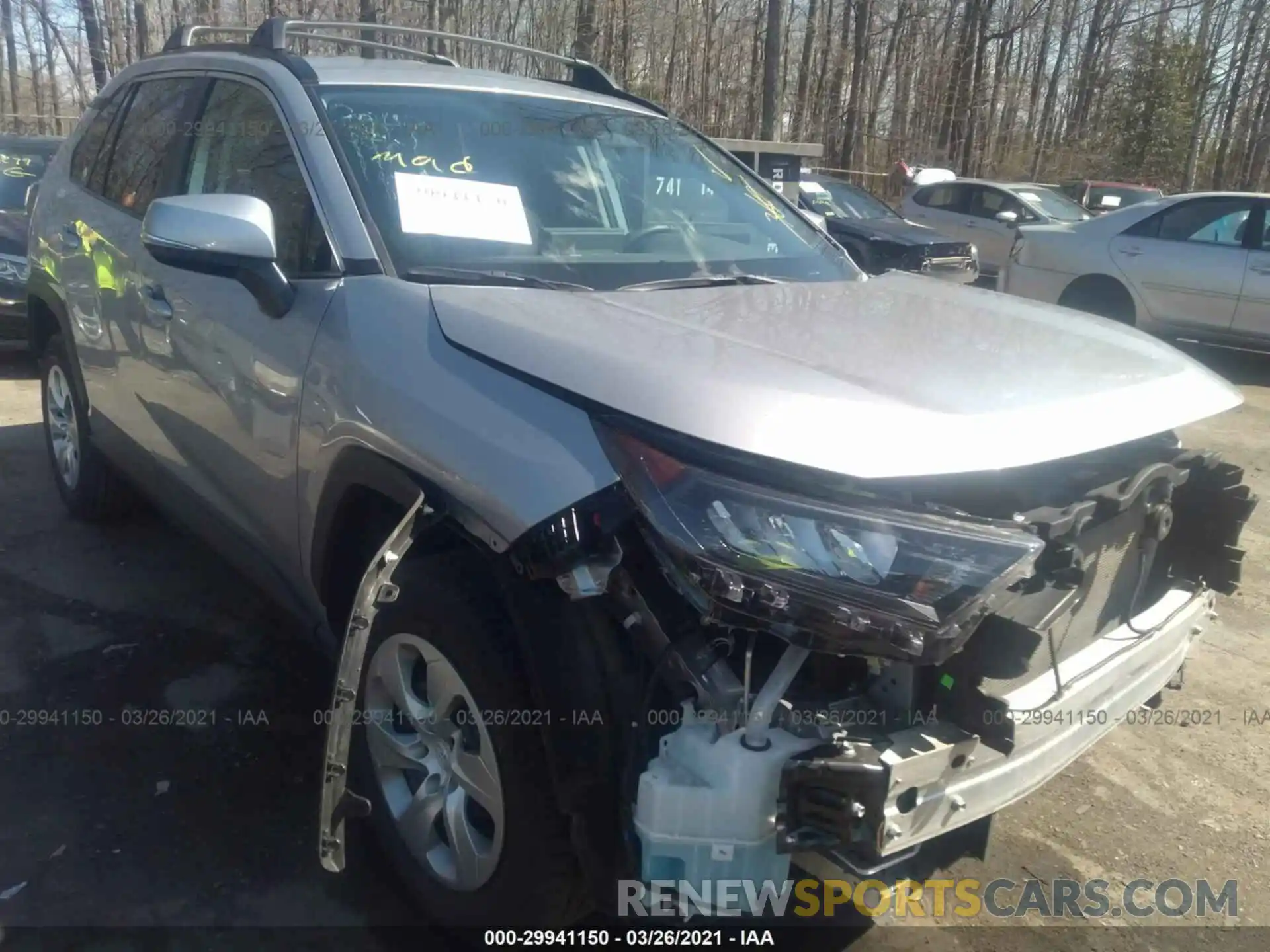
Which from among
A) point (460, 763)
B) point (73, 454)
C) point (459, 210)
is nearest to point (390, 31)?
point (459, 210)

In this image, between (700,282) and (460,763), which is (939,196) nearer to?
(700,282)

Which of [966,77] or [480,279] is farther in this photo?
[966,77]

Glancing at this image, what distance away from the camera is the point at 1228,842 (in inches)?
121

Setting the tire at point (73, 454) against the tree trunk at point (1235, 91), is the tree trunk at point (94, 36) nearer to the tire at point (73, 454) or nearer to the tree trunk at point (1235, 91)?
the tire at point (73, 454)

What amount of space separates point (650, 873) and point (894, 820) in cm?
44

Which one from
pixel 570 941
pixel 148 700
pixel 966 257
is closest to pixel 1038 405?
pixel 570 941

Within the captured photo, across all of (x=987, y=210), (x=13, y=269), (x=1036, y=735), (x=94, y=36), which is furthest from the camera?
(x=94, y=36)

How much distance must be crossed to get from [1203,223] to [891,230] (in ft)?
10.6

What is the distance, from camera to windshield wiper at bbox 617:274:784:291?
9.41 ft

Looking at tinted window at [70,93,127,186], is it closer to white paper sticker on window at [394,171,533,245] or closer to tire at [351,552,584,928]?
white paper sticker on window at [394,171,533,245]

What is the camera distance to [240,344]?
3.02m

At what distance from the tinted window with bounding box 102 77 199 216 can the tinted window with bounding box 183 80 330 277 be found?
0.23m

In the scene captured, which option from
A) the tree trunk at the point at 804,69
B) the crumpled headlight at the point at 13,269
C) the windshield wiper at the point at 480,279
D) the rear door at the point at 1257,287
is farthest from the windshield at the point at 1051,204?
the tree trunk at the point at 804,69

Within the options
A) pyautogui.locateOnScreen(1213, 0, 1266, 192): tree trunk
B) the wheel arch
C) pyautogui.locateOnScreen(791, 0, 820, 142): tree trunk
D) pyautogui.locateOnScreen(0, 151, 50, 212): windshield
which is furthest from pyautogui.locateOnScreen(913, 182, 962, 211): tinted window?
pyautogui.locateOnScreen(1213, 0, 1266, 192): tree trunk
